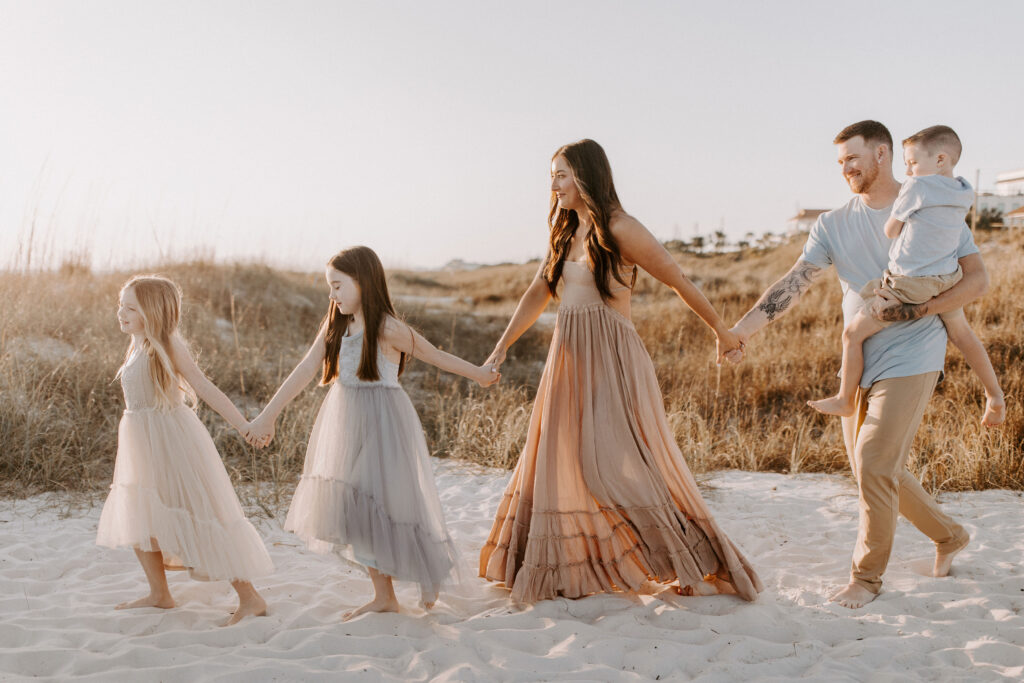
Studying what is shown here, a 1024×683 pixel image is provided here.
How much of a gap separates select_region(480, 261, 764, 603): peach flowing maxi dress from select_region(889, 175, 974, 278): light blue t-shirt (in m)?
1.21

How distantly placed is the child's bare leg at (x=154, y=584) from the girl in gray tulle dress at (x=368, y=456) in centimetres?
68

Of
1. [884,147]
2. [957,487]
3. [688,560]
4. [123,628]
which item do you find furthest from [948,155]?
[123,628]

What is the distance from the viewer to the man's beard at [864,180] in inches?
143

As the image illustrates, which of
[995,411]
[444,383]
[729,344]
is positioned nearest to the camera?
[995,411]

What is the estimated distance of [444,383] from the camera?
993 centimetres

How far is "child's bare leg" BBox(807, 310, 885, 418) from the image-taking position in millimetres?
3613

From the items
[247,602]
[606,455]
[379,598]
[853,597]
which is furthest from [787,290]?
[247,602]

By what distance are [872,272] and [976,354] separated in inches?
23.9

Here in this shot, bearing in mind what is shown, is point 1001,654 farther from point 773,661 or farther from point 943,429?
point 943,429

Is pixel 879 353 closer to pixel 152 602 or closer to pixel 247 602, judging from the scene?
pixel 247 602

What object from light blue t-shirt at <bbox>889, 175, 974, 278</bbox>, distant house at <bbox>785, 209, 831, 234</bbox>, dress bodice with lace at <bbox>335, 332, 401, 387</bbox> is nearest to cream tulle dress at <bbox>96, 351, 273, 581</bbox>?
dress bodice with lace at <bbox>335, 332, 401, 387</bbox>

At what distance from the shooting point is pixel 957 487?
19.1 feet

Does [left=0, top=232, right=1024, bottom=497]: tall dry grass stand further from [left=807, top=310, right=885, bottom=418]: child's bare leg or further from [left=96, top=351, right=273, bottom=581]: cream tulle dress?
[left=807, top=310, right=885, bottom=418]: child's bare leg

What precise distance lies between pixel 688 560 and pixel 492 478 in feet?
9.65
